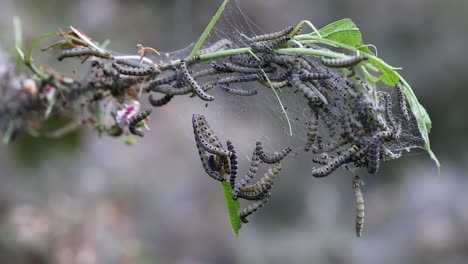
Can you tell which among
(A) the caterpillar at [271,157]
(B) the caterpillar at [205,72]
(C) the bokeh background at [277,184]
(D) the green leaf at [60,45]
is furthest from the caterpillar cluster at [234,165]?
(C) the bokeh background at [277,184]

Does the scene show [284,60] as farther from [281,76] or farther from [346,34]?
[346,34]

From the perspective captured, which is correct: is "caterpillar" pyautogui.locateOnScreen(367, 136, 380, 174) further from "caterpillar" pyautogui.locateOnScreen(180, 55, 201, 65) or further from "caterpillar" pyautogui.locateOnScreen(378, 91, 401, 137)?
"caterpillar" pyautogui.locateOnScreen(180, 55, 201, 65)

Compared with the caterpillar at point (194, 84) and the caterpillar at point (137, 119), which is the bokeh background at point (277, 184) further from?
the caterpillar at point (194, 84)

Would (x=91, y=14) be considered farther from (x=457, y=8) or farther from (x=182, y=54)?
(x=182, y=54)

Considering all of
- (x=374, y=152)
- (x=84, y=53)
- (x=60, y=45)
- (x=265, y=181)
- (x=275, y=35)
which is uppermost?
(x=60, y=45)

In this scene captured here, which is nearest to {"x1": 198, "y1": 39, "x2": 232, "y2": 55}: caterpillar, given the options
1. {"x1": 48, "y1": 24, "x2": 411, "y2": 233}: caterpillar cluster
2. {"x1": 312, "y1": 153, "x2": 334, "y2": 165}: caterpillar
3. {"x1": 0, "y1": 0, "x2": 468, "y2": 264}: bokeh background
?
{"x1": 48, "y1": 24, "x2": 411, "y2": 233}: caterpillar cluster

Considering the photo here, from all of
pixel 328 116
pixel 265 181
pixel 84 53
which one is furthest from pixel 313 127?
Result: pixel 84 53

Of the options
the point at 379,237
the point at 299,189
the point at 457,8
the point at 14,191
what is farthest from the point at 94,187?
the point at 457,8
